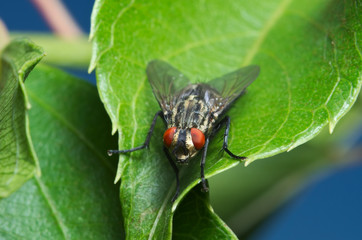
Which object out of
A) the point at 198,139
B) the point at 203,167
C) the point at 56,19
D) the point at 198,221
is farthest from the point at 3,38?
the point at 198,221

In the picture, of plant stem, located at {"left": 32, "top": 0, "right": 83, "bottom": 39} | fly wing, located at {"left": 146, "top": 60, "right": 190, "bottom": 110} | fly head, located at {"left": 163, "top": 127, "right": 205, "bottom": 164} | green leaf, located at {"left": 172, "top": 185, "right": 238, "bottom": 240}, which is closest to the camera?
green leaf, located at {"left": 172, "top": 185, "right": 238, "bottom": 240}

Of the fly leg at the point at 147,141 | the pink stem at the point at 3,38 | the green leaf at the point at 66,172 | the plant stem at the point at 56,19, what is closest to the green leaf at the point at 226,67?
the fly leg at the point at 147,141

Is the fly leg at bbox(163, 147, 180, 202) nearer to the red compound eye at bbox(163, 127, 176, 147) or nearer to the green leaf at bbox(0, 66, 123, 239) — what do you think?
the red compound eye at bbox(163, 127, 176, 147)

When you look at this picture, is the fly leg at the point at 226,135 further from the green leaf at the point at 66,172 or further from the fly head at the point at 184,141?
the green leaf at the point at 66,172

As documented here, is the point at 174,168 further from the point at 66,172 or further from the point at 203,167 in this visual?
the point at 66,172

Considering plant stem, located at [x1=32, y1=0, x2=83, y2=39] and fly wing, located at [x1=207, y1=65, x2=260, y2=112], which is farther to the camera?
plant stem, located at [x1=32, y1=0, x2=83, y2=39]

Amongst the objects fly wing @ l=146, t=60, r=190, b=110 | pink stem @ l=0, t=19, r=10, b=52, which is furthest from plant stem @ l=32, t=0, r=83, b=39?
fly wing @ l=146, t=60, r=190, b=110
